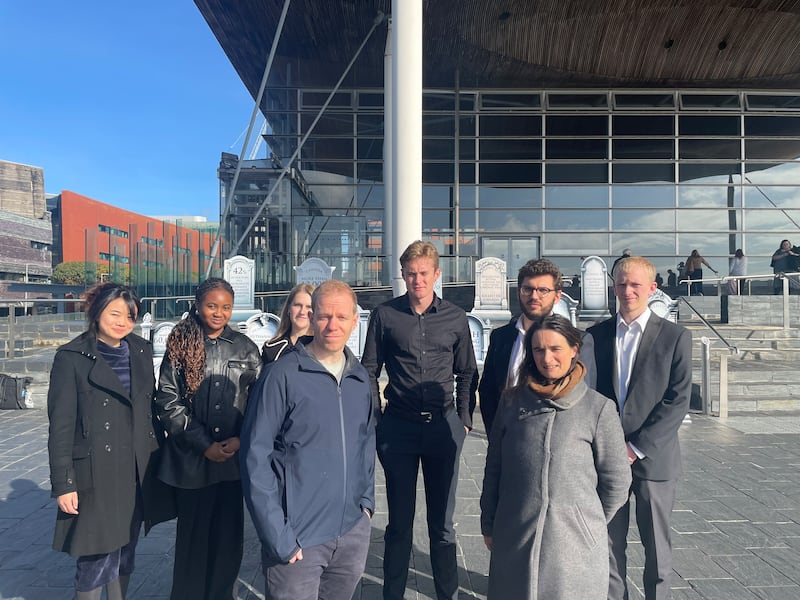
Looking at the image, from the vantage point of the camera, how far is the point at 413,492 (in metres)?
2.93

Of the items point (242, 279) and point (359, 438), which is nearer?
point (359, 438)

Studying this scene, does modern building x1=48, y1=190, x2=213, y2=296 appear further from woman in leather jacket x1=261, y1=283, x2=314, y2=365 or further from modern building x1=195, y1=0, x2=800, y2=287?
woman in leather jacket x1=261, y1=283, x2=314, y2=365

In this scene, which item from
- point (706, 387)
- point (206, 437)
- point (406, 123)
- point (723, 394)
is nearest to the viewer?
point (206, 437)

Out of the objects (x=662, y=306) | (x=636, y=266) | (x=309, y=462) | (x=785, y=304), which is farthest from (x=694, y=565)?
(x=785, y=304)

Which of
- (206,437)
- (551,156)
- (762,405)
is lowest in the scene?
(762,405)

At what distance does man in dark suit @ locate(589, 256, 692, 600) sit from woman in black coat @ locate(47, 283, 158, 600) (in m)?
2.54

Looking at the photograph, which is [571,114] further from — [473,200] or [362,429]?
[362,429]

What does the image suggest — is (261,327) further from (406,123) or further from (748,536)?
(748,536)

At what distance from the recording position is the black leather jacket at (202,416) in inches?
103

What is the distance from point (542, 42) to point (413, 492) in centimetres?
1738

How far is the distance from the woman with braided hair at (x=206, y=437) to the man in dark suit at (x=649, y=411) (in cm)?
206

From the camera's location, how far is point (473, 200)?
64.3 feet

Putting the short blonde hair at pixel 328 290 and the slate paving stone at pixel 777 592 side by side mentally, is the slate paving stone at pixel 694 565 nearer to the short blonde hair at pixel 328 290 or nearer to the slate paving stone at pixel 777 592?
the slate paving stone at pixel 777 592

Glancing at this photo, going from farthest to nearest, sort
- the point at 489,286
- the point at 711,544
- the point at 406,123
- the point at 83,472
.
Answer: the point at 489,286 → the point at 406,123 → the point at 711,544 → the point at 83,472
